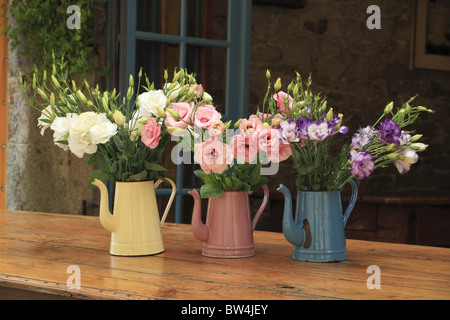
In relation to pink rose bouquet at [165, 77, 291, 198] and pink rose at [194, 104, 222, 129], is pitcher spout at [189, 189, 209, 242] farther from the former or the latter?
pink rose at [194, 104, 222, 129]

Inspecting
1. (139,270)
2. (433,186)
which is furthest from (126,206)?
(433,186)

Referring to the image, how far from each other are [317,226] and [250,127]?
0.27 metres

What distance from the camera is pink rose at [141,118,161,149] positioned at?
1.47 m

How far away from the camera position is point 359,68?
471 cm

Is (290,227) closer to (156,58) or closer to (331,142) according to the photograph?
(331,142)

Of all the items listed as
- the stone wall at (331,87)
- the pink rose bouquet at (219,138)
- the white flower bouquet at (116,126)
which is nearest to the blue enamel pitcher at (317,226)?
the pink rose bouquet at (219,138)

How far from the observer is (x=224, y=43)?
10.8 ft

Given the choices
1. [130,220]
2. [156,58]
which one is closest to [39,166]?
[156,58]

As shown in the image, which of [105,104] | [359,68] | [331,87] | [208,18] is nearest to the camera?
[105,104]

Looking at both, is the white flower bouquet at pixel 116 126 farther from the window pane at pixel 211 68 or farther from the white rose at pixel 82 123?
the window pane at pixel 211 68

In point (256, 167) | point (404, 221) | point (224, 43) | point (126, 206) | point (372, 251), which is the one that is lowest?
point (404, 221)

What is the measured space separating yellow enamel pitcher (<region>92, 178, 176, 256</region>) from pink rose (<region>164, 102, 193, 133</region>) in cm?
20
